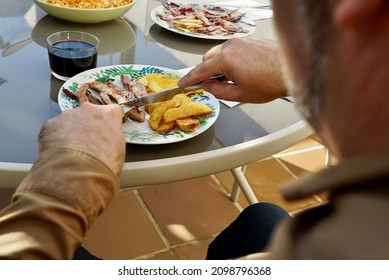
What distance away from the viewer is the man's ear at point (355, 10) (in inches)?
15.7

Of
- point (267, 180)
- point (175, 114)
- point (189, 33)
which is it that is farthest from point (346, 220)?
point (267, 180)

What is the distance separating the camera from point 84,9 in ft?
5.31

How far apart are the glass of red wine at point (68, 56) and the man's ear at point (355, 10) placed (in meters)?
1.00

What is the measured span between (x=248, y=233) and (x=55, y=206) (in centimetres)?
52

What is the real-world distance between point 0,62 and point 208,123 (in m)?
0.57

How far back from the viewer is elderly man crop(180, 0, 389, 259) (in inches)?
16.3

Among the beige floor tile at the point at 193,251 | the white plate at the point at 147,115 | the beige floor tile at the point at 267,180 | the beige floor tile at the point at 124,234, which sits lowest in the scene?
the beige floor tile at the point at 193,251

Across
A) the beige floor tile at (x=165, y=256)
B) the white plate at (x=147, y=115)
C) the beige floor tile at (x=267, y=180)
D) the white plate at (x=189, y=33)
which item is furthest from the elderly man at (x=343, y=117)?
the beige floor tile at (x=267, y=180)

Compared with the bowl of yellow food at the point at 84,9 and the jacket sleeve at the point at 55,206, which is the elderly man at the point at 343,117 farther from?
the bowl of yellow food at the point at 84,9

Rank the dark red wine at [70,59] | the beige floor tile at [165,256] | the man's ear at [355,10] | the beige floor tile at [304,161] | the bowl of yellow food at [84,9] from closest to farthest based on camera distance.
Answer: the man's ear at [355,10] → the dark red wine at [70,59] → the bowl of yellow food at [84,9] → the beige floor tile at [165,256] → the beige floor tile at [304,161]

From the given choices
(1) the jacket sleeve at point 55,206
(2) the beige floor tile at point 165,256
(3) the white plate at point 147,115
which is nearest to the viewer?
(1) the jacket sleeve at point 55,206

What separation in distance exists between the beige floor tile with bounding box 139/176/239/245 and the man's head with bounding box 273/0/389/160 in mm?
1659

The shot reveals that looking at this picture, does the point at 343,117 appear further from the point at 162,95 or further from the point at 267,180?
the point at 267,180

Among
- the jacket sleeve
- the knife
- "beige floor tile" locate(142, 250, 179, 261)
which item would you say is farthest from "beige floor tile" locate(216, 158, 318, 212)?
the jacket sleeve
